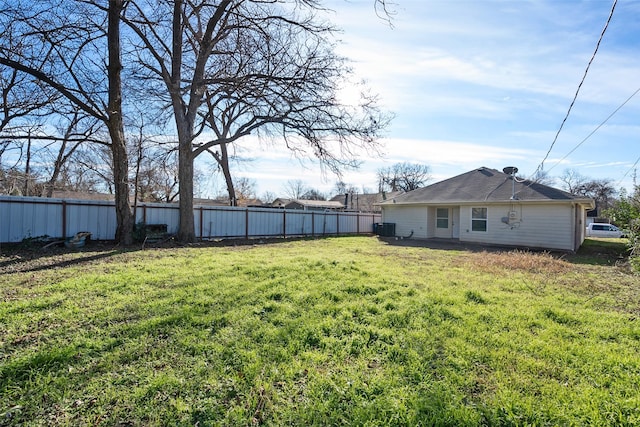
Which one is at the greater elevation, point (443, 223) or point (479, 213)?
point (479, 213)

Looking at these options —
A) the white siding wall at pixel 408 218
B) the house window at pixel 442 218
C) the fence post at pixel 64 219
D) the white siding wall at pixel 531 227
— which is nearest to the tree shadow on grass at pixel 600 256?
the white siding wall at pixel 531 227

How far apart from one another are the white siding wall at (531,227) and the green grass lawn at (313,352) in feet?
26.3

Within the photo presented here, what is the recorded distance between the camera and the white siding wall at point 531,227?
1259 centimetres

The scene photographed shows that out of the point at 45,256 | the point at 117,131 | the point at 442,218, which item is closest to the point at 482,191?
the point at 442,218

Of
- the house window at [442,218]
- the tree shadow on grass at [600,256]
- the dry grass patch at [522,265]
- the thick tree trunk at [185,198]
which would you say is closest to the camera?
the dry grass patch at [522,265]

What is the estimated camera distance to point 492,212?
14562 millimetres

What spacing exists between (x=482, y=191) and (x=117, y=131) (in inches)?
595

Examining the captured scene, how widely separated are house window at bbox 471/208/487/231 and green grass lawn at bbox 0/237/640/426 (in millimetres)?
9459

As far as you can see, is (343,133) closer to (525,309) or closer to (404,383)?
(525,309)

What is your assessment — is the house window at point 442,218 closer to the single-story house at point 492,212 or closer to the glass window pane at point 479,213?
the single-story house at point 492,212

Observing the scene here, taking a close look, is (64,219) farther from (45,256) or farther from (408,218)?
(408,218)

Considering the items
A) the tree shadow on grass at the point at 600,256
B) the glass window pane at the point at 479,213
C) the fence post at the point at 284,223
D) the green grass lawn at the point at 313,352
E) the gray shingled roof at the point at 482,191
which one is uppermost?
the gray shingled roof at the point at 482,191

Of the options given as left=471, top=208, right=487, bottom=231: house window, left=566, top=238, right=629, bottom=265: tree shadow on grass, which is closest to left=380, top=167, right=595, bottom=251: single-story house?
left=471, top=208, right=487, bottom=231: house window

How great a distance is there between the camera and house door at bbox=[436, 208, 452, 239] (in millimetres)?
16891
